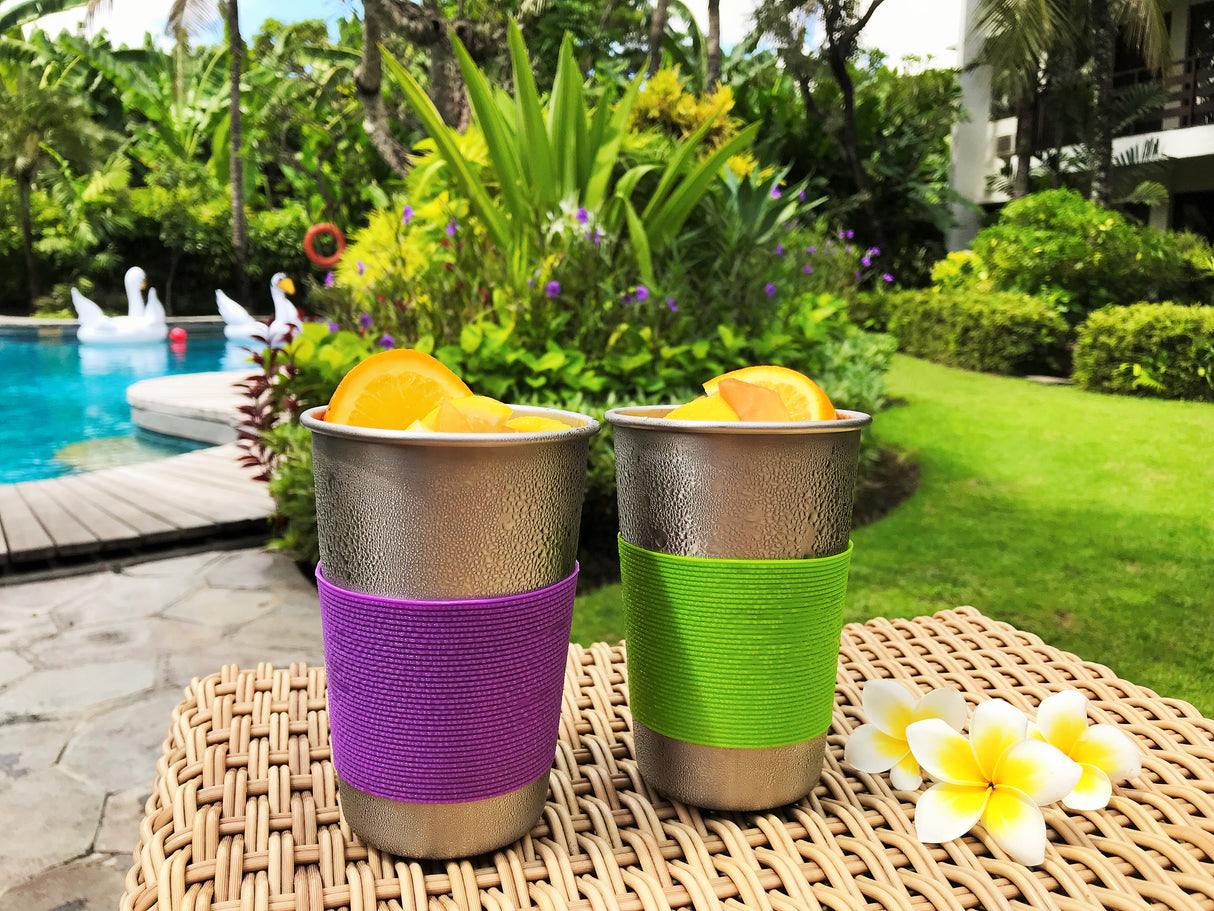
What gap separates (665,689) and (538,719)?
0.09m

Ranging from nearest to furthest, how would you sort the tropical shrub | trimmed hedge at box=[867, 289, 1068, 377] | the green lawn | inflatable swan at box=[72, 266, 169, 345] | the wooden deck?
the green lawn, the wooden deck, trimmed hedge at box=[867, 289, 1068, 377], the tropical shrub, inflatable swan at box=[72, 266, 169, 345]

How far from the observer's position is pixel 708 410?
0.54 m

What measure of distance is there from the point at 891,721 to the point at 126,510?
10.3ft

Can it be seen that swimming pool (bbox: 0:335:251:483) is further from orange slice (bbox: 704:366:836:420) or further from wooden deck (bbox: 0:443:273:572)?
orange slice (bbox: 704:366:836:420)

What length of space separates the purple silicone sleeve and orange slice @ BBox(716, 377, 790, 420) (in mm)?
145

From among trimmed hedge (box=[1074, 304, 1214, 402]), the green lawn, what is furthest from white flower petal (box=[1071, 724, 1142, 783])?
trimmed hedge (box=[1074, 304, 1214, 402])

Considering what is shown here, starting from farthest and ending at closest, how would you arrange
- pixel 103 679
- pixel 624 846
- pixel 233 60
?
pixel 233 60
pixel 103 679
pixel 624 846

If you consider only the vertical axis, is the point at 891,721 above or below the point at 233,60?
below

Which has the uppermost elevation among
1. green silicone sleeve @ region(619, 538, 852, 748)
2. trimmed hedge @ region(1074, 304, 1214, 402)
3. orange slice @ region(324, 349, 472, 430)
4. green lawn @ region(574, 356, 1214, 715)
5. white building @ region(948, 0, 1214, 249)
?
white building @ region(948, 0, 1214, 249)

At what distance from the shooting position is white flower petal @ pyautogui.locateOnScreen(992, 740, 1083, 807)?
0.53m

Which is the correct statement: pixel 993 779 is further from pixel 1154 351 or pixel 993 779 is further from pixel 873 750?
pixel 1154 351

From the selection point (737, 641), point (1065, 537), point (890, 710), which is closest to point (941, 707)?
point (890, 710)

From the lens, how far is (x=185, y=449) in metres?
5.44

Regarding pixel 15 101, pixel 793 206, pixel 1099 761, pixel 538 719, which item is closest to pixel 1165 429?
pixel 793 206
